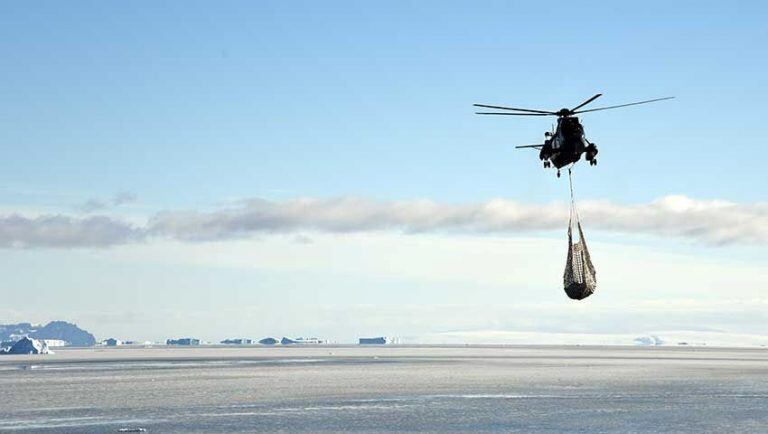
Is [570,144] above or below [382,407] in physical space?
above

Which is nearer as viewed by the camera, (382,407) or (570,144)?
(570,144)

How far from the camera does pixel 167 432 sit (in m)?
64.0

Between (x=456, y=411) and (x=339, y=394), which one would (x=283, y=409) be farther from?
(x=339, y=394)

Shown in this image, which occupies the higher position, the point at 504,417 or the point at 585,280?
the point at 585,280

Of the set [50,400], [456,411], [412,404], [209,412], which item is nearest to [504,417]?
[456,411]

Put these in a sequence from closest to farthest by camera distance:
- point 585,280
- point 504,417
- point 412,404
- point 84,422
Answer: point 585,280 → point 84,422 → point 504,417 → point 412,404

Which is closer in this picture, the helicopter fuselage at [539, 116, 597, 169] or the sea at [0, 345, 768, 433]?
the helicopter fuselage at [539, 116, 597, 169]

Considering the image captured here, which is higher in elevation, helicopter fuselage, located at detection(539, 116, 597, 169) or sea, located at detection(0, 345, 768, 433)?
helicopter fuselage, located at detection(539, 116, 597, 169)

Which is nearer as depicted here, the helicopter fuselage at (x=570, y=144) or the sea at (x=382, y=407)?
the helicopter fuselage at (x=570, y=144)

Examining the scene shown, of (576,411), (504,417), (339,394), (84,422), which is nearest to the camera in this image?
(84,422)

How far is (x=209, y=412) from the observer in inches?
3145

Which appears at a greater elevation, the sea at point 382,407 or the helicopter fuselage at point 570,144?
the helicopter fuselage at point 570,144

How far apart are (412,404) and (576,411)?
15.2 m

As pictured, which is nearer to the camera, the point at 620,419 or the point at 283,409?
the point at 620,419
